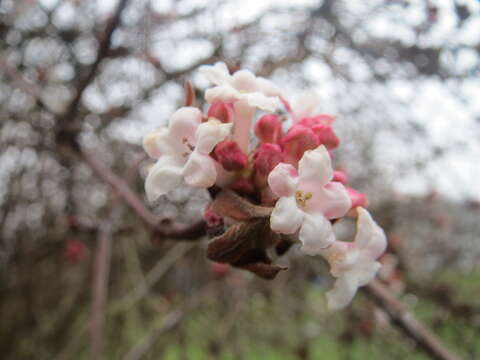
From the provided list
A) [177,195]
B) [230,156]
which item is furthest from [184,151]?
[177,195]

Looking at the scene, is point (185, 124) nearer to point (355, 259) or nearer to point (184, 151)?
point (184, 151)

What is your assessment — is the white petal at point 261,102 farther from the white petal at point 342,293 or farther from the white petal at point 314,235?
the white petal at point 342,293

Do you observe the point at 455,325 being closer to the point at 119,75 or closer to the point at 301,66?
the point at 301,66

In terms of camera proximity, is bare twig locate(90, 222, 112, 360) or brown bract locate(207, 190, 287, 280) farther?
bare twig locate(90, 222, 112, 360)

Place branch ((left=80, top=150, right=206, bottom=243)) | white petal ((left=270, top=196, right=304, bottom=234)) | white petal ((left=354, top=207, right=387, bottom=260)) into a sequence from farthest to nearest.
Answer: branch ((left=80, top=150, right=206, bottom=243))
white petal ((left=354, top=207, right=387, bottom=260))
white petal ((left=270, top=196, right=304, bottom=234))

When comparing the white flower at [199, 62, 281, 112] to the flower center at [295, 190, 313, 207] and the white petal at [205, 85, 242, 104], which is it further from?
the flower center at [295, 190, 313, 207]

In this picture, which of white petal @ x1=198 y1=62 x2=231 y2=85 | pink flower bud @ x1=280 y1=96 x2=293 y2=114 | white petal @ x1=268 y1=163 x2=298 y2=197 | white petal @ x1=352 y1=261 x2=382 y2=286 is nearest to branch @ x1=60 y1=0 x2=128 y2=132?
white petal @ x1=198 y1=62 x2=231 y2=85

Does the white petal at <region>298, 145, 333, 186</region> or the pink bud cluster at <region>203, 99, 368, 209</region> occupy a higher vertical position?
the white petal at <region>298, 145, 333, 186</region>

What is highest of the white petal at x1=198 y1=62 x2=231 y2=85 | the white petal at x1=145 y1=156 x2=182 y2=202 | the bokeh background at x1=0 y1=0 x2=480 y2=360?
the white petal at x1=198 y1=62 x2=231 y2=85

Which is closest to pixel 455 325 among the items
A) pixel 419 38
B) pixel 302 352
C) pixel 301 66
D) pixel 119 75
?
pixel 302 352

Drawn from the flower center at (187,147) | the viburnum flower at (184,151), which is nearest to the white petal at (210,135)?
the viburnum flower at (184,151)
